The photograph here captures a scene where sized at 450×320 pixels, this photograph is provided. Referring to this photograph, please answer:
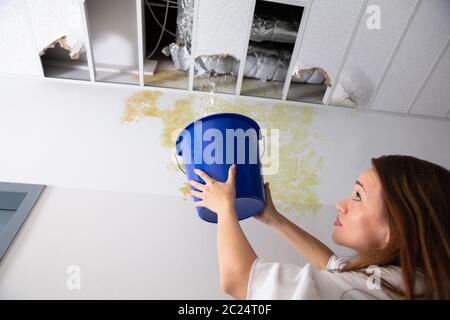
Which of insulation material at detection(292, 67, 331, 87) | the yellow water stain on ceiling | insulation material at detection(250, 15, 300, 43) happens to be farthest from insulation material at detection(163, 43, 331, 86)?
the yellow water stain on ceiling

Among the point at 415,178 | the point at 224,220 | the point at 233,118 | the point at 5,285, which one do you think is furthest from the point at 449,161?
the point at 5,285

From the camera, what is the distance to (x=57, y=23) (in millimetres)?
2096

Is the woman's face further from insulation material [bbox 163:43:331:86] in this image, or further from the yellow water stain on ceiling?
insulation material [bbox 163:43:331:86]

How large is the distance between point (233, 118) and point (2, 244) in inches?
42.9

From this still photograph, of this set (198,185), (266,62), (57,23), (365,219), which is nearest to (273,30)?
(266,62)

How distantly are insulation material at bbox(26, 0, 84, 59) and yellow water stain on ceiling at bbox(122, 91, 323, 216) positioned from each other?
0.56 m

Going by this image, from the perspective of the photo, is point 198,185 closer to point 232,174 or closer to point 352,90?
point 232,174

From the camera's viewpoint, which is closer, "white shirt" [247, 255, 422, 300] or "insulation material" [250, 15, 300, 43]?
"white shirt" [247, 255, 422, 300]

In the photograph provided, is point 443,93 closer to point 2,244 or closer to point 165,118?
point 165,118

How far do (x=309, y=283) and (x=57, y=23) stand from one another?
224 cm

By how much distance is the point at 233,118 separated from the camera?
107 cm

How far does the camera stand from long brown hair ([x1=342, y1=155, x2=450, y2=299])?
695mm

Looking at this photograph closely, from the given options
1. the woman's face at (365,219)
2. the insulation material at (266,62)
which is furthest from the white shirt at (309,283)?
the insulation material at (266,62)

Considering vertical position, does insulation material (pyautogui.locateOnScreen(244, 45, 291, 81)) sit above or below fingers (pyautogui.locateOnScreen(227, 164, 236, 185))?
below
